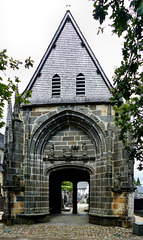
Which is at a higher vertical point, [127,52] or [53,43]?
[53,43]

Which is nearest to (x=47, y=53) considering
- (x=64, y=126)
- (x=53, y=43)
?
(x=53, y=43)

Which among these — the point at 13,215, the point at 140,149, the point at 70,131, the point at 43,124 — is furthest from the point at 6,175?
the point at 140,149

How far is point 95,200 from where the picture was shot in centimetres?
1184

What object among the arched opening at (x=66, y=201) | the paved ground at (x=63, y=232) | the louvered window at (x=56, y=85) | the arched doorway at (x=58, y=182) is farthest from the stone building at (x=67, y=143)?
the arched opening at (x=66, y=201)

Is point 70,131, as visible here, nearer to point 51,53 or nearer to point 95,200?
point 95,200

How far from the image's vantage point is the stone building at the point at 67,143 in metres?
11.4

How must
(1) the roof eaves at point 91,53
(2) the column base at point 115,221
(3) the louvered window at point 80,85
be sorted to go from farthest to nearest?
(1) the roof eaves at point 91,53 < (3) the louvered window at point 80,85 < (2) the column base at point 115,221

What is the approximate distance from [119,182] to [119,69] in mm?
5543

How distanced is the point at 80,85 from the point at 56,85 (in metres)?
1.23

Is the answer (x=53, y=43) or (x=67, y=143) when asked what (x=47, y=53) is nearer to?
(x=53, y=43)

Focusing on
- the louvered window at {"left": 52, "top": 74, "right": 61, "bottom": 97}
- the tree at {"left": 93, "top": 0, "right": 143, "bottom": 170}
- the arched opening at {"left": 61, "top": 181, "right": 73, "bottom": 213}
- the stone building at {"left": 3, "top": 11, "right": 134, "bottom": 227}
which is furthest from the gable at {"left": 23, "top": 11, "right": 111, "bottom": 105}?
the arched opening at {"left": 61, "top": 181, "right": 73, "bottom": 213}

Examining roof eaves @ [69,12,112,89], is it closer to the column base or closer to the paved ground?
the column base

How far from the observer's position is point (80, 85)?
1338 cm

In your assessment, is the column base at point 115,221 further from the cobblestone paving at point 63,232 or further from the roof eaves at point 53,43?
the roof eaves at point 53,43
